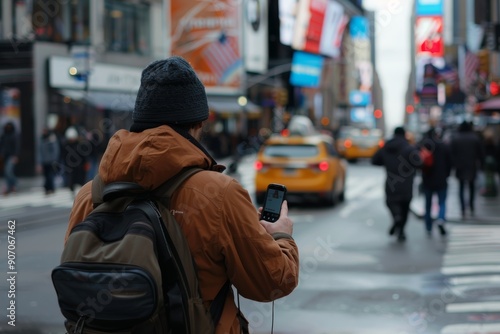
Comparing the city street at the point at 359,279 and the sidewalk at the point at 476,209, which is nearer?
the city street at the point at 359,279

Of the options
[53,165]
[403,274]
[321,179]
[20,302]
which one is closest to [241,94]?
[53,165]

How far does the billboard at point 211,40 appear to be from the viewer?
1828 inches

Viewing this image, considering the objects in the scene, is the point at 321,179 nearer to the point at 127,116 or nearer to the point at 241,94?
the point at 127,116

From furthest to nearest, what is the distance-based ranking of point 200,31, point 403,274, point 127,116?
point 200,31, point 127,116, point 403,274

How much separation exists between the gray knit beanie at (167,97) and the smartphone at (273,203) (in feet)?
1.74

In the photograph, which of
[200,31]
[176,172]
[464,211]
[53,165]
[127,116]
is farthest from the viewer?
[200,31]

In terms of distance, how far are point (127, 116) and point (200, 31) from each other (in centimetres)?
1320

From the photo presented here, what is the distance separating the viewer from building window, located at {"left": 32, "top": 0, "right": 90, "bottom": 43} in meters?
32.2

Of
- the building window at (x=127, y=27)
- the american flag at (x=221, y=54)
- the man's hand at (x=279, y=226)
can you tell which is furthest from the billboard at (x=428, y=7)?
the man's hand at (x=279, y=226)

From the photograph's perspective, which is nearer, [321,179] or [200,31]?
[321,179]

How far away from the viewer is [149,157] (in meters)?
2.74

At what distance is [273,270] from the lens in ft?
9.49

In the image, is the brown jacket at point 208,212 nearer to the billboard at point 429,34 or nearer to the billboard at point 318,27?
the billboard at point 429,34

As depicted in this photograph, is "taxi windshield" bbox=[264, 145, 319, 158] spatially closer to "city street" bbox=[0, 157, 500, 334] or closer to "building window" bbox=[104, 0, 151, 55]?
"city street" bbox=[0, 157, 500, 334]
